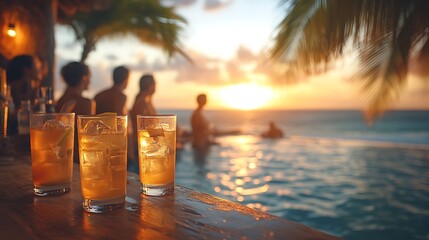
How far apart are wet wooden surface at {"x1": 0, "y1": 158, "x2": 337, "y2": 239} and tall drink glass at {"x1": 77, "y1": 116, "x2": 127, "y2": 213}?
0.13 ft

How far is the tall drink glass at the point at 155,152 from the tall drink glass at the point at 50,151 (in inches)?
9.1

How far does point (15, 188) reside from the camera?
1049mm

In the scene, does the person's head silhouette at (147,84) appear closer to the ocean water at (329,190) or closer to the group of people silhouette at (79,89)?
the group of people silhouette at (79,89)

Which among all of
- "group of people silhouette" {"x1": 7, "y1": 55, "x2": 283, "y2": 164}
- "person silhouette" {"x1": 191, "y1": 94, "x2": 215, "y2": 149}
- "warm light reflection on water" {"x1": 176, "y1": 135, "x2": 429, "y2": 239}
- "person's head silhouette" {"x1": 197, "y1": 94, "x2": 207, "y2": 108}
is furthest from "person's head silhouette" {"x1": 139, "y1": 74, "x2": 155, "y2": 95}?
"warm light reflection on water" {"x1": 176, "y1": 135, "x2": 429, "y2": 239}

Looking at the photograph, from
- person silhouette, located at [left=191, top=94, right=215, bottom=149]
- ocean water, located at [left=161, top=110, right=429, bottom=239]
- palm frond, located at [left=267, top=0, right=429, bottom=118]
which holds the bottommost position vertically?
ocean water, located at [left=161, top=110, right=429, bottom=239]

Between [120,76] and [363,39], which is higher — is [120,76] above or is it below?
below

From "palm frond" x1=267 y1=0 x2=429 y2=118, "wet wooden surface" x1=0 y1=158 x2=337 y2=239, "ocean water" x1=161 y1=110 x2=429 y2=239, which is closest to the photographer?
"wet wooden surface" x1=0 y1=158 x2=337 y2=239

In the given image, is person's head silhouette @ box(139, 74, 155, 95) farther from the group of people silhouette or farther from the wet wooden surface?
the wet wooden surface

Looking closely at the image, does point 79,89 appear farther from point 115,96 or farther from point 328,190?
point 328,190

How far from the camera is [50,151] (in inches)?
38.6

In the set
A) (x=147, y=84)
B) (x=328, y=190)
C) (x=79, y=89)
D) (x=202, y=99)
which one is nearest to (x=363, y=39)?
(x=147, y=84)

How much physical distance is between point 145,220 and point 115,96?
8.54ft

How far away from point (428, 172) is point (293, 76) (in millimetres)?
6928

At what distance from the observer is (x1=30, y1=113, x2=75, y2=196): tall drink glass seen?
0.96 metres
